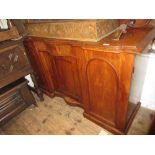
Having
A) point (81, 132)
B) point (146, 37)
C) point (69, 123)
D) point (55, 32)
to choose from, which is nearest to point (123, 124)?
point (81, 132)

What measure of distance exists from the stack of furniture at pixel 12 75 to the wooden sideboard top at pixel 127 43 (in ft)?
2.07

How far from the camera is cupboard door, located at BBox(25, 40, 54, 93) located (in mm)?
1502

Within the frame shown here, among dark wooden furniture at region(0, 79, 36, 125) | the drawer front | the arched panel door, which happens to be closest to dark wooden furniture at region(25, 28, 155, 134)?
the arched panel door

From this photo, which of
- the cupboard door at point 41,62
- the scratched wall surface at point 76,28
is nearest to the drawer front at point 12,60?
the cupboard door at point 41,62

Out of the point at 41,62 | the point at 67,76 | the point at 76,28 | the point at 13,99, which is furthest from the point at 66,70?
the point at 13,99

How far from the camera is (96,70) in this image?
3.45ft

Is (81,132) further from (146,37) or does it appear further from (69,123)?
(146,37)

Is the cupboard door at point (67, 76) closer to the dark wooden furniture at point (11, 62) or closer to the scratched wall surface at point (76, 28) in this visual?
the scratched wall surface at point (76, 28)

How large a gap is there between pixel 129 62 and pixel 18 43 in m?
1.10

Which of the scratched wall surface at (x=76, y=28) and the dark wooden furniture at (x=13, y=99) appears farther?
the dark wooden furniture at (x=13, y=99)

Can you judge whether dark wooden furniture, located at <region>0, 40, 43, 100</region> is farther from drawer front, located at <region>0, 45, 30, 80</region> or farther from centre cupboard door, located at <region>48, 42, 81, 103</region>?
centre cupboard door, located at <region>48, 42, 81, 103</region>

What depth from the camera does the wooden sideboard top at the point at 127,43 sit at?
0.77 metres

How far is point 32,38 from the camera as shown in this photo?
1467 mm

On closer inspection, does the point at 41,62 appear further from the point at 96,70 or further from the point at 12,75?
the point at 96,70
